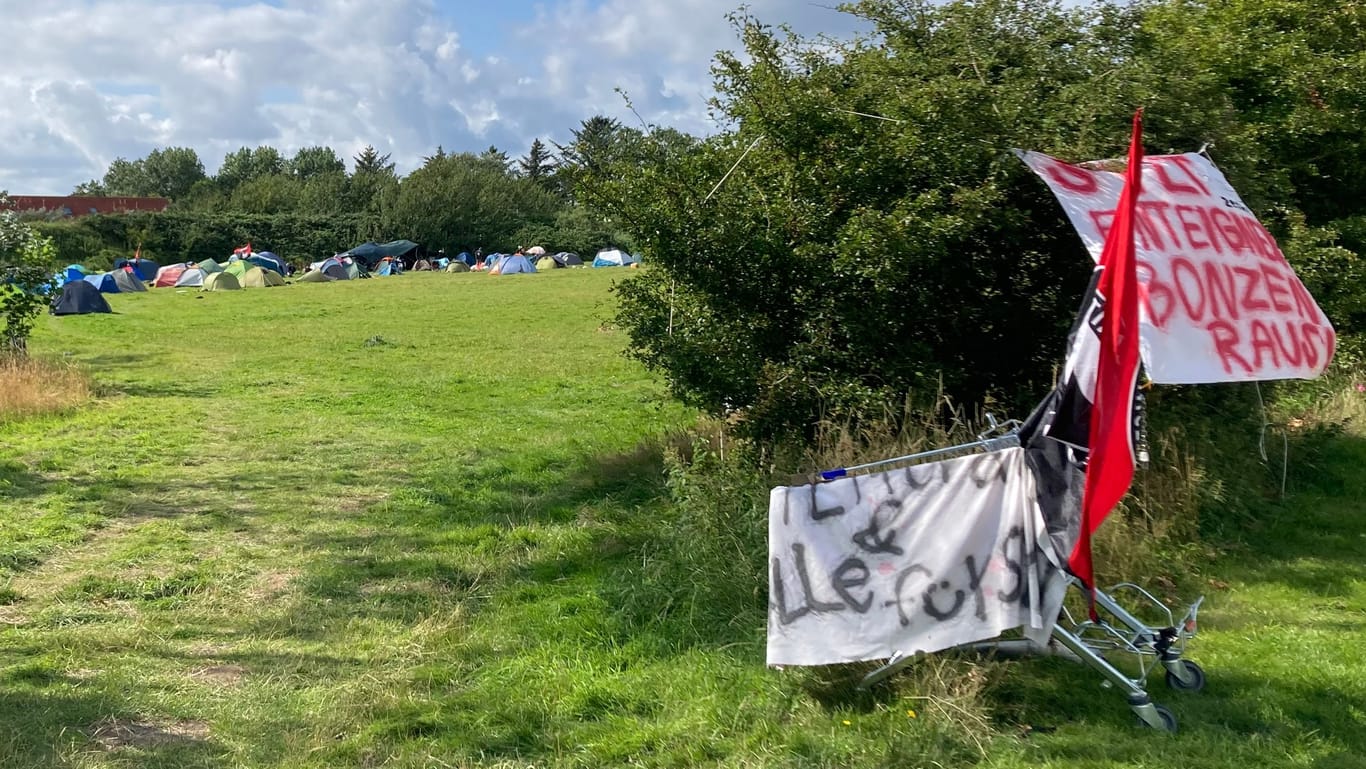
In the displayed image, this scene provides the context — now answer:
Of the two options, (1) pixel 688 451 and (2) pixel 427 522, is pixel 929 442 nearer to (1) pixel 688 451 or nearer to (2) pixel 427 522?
(1) pixel 688 451

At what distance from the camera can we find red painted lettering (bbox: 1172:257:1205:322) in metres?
4.14

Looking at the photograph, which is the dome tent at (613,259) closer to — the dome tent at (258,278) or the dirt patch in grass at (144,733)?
the dome tent at (258,278)

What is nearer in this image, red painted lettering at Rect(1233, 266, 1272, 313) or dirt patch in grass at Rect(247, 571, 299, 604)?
red painted lettering at Rect(1233, 266, 1272, 313)

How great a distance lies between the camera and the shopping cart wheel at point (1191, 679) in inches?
166

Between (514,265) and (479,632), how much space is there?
1878 inches

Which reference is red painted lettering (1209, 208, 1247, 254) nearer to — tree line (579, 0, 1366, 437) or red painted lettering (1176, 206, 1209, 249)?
red painted lettering (1176, 206, 1209, 249)

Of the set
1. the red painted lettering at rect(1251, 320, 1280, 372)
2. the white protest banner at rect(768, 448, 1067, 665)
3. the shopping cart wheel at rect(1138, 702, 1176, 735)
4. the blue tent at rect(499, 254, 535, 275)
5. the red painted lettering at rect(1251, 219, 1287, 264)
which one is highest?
the blue tent at rect(499, 254, 535, 275)

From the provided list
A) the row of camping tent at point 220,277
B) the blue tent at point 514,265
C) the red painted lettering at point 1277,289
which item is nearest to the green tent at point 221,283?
the row of camping tent at point 220,277

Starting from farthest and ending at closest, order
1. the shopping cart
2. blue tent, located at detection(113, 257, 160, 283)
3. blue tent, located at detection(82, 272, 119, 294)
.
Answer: blue tent, located at detection(113, 257, 160, 283)
blue tent, located at detection(82, 272, 119, 294)
the shopping cart

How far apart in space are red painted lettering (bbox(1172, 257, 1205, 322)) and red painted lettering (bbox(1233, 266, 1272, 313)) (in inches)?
10.7

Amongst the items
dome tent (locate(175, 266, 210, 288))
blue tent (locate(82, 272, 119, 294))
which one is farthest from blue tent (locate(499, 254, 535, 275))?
blue tent (locate(82, 272, 119, 294))

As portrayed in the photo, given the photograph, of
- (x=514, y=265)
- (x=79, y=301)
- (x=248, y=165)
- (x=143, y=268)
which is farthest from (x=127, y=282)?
(x=248, y=165)

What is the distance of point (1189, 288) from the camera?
4.21 metres

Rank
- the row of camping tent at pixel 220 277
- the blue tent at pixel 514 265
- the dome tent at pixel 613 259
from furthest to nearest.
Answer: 1. the dome tent at pixel 613 259
2. the blue tent at pixel 514 265
3. the row of camping tent at pixel 220 277
